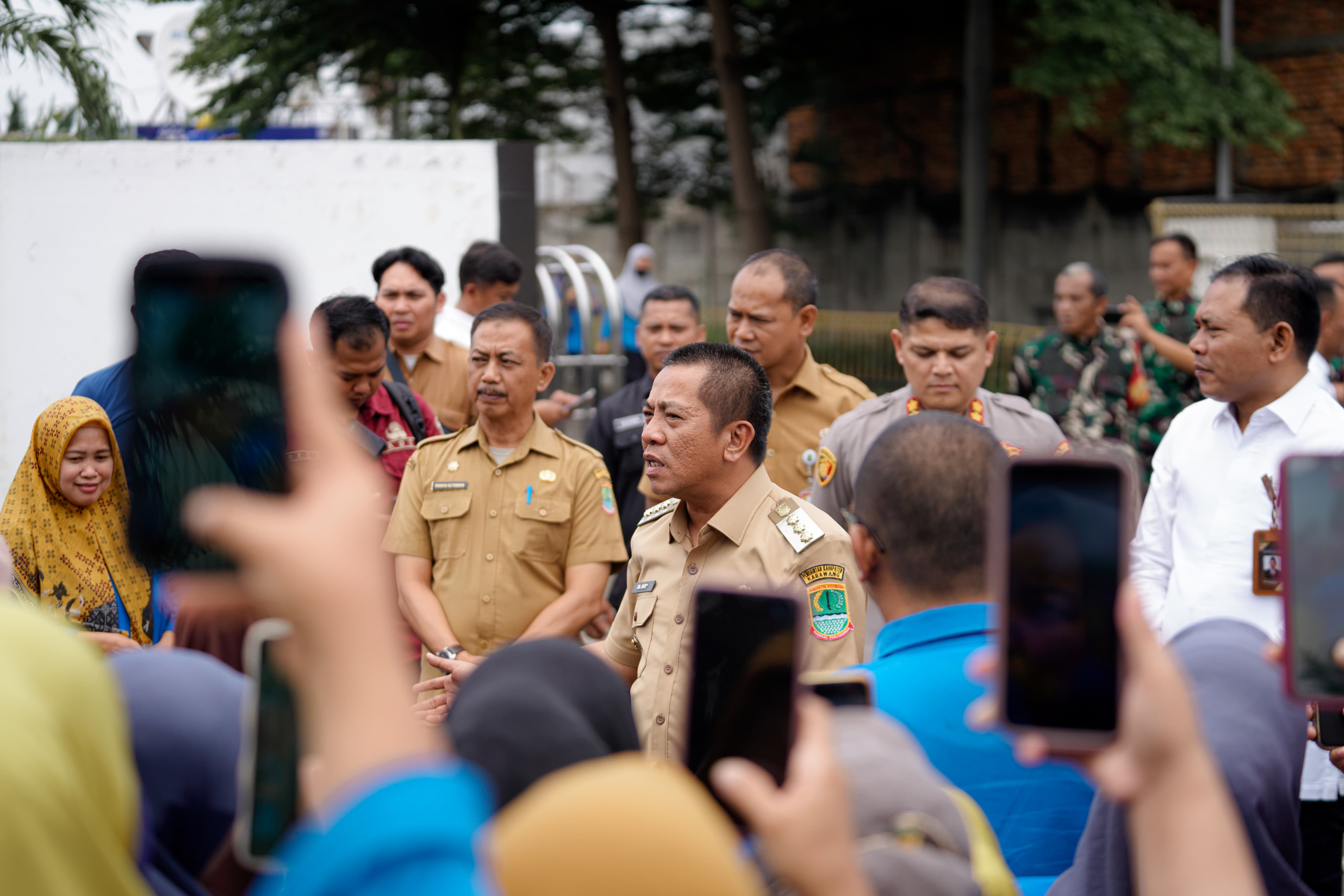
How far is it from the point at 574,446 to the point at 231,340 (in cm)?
308

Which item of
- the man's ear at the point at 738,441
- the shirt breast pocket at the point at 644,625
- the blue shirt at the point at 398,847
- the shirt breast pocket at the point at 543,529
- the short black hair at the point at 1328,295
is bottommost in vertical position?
the shirt breast pocket at the point at 644,625

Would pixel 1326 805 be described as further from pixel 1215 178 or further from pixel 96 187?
pixel 1215 178

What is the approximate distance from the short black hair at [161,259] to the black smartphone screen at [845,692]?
2.86ft

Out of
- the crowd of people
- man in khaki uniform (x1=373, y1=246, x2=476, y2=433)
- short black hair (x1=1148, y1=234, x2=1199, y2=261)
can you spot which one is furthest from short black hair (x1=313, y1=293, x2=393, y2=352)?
short black hair (x1=1148, y1=234, x2=1199, y2=261)

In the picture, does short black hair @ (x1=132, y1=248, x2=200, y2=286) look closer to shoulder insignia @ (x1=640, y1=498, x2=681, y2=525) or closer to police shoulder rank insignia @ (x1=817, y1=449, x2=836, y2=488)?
shoulder insignia @ (x1=640, y1=498, x2=681, y2=525)

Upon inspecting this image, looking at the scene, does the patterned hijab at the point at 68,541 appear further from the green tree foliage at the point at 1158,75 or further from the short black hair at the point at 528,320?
the green tree foliage at the point at 1158,75

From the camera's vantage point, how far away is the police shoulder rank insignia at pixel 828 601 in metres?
2.86

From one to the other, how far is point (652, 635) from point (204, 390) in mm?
1877

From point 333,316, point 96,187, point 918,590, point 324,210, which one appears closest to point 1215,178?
point 324,210

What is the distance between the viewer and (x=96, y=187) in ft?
25.0

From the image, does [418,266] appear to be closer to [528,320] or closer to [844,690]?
[528,320]

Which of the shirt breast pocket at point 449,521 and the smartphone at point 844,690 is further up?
the smartphone at point 844,690

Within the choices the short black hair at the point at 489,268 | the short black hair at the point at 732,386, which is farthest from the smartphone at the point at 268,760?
the short black hair at the point at 489,268

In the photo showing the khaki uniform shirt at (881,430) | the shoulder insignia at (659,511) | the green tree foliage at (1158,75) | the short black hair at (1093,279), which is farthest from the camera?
the green tree foliage at (1158,75)
